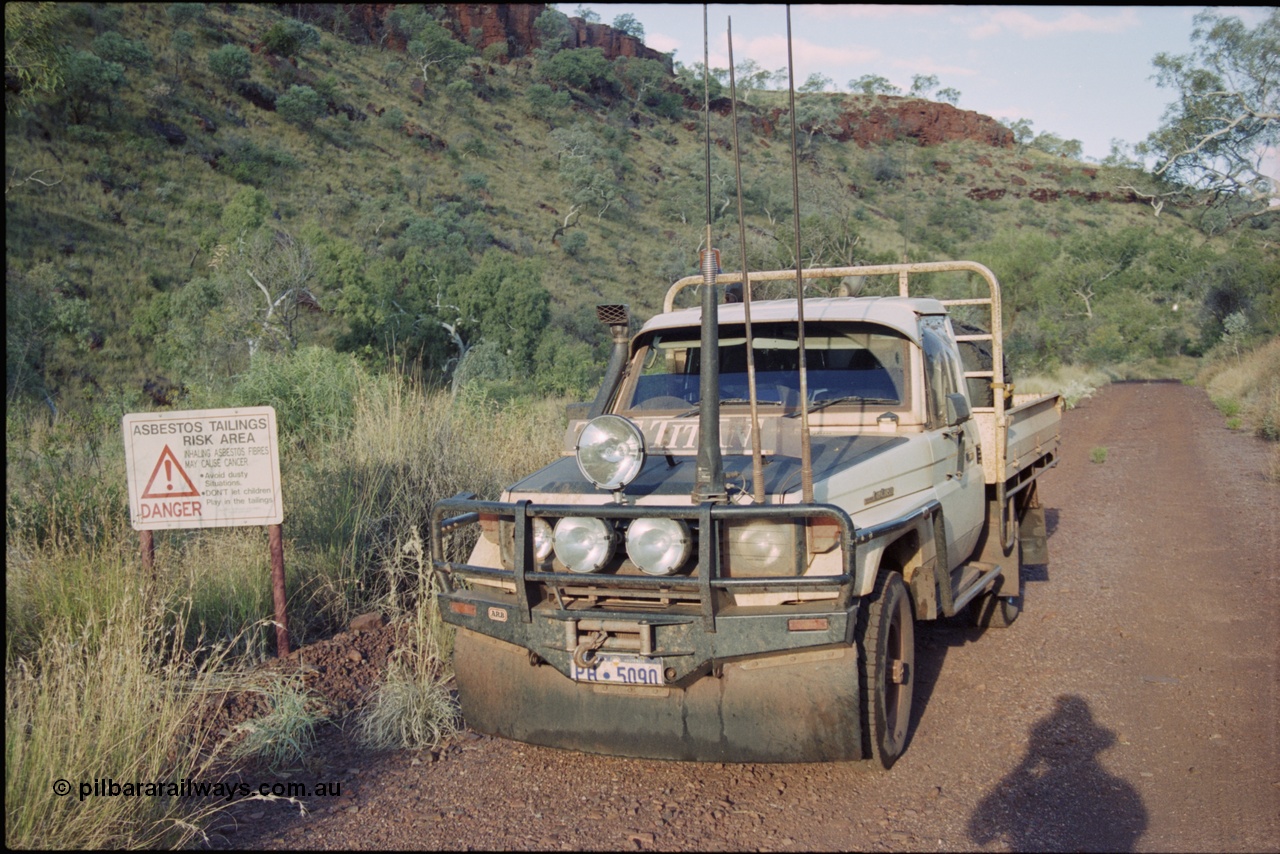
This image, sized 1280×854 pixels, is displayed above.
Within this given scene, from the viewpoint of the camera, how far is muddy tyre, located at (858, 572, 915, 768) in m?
3.97

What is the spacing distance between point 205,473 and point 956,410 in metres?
4.07

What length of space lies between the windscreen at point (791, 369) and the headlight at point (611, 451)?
118 centimetres

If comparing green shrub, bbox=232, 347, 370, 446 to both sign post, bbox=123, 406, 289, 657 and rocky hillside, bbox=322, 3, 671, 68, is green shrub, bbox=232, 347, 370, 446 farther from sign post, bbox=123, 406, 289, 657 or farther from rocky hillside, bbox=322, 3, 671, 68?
rocky hillside, bbox=322, 3, 671, 68

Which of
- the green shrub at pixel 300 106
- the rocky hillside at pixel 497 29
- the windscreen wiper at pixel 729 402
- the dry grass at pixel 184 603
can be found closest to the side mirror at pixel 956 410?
the windscreen wiper at pixel 729 402

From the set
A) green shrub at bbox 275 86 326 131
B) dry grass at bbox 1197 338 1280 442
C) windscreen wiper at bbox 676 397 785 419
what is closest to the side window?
windscreen wiper at bbox 676 397 785 419

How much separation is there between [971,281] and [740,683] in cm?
3089

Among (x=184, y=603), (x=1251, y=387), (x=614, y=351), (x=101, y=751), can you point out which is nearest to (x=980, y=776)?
(x=614, y=351)

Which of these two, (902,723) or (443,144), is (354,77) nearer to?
(443,144)

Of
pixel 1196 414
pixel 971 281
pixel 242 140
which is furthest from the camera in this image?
pixel 242 140

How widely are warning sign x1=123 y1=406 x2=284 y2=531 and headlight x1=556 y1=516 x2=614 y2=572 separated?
7.21ft

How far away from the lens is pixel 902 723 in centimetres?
439

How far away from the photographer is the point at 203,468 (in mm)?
5473

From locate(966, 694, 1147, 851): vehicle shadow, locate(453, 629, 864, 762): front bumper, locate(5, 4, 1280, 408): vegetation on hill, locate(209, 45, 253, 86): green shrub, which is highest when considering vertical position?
locate(209, 45, 253, 86): green shrub

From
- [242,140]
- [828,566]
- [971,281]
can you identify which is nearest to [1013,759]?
[828,566]
